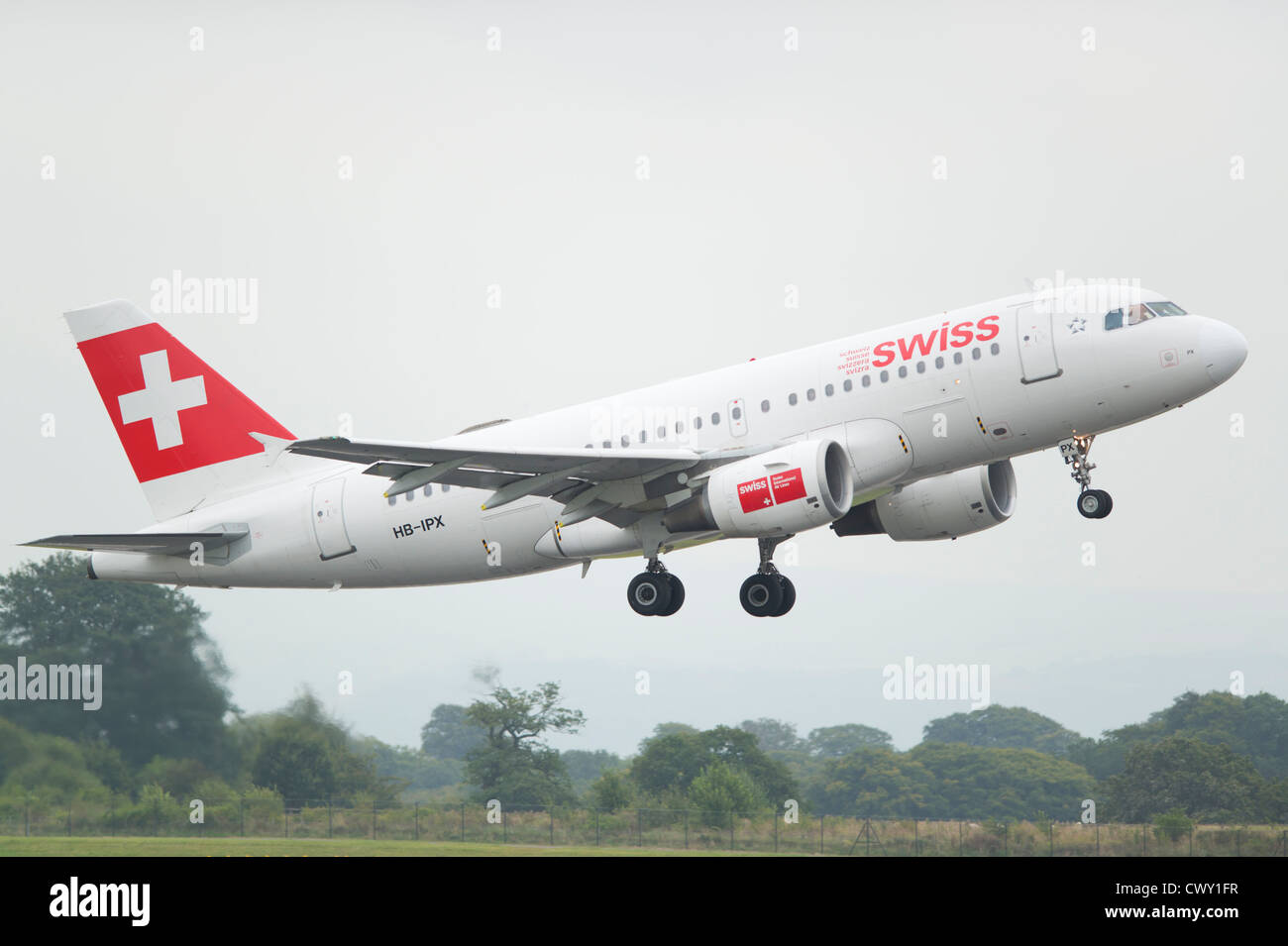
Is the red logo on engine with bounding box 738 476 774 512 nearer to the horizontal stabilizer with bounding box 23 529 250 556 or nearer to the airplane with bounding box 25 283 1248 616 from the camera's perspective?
the airplane with bounding box 25 283 1248 616

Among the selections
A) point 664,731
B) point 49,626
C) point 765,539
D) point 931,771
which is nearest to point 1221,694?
point 931,771

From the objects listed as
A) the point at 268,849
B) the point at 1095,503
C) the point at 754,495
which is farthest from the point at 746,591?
the point at 268,849

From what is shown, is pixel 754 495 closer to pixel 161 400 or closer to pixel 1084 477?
pixel 1084 477

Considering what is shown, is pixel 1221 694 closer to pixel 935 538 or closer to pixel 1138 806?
pixel 1138 806

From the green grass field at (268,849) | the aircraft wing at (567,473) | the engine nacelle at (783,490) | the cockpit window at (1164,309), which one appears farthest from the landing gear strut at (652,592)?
the cockpit window at (1164,309)

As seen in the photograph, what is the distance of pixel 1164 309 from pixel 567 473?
38.4ft

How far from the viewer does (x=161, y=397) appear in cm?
3700

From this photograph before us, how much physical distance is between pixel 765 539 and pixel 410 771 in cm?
2580

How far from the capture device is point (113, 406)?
37.3m

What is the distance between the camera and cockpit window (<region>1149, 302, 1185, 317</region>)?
2866cm

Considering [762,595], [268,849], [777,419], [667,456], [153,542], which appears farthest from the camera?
[268,849]

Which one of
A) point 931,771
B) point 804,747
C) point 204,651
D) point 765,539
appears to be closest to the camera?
point 765,539

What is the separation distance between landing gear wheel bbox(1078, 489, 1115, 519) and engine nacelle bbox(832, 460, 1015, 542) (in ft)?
12.1

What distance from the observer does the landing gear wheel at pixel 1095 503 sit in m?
29.6
